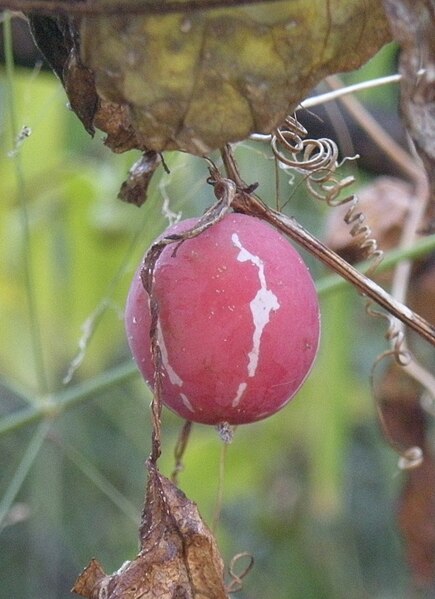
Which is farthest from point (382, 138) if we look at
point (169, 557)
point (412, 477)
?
point (169, 557)

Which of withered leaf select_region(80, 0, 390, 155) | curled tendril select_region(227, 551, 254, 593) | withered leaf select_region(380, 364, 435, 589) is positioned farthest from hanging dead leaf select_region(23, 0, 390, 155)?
withered leaf select_region(380, 364, 435, 589)

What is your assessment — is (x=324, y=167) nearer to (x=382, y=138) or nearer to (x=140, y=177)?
(x=140, y=177)

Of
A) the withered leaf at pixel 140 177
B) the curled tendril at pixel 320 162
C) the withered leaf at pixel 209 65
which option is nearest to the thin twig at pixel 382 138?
the curled tendril at pixel 320 162

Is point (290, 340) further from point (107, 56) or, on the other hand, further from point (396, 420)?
point (396, 420)

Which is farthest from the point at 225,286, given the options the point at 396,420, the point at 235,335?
the point at 396,420

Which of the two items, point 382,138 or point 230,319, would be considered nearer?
point 230,319

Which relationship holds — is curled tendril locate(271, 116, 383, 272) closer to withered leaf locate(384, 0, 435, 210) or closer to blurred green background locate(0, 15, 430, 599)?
withered leaf locate(384, 0, 435, 210)
